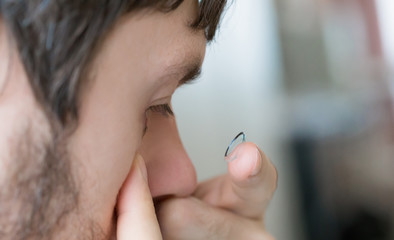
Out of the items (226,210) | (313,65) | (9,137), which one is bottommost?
(313,65)

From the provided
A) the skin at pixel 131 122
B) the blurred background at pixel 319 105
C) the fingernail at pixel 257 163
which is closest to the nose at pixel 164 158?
the skin at pixel 131 122

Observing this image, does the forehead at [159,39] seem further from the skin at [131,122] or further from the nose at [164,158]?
the nose at [164,158]

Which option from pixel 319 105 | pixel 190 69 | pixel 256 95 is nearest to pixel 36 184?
pixel 190 69

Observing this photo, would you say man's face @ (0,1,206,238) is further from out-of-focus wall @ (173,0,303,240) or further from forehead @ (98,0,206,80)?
out-of-focus wall @ (173,0,303,240)

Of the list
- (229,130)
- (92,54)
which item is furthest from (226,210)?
(229,130)

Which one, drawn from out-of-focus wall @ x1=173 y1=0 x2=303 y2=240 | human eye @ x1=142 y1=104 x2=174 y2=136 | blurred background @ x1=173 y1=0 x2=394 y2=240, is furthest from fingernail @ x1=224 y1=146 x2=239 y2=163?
blurred background @ x1=173 y1=0 x2=394 y2=240

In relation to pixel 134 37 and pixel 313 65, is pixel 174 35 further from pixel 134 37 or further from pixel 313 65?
pixel 313 65
